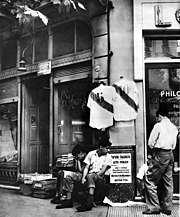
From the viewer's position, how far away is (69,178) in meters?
4.11

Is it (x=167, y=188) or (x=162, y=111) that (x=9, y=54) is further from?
(x=167, y=188)

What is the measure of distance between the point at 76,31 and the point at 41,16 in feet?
2.64

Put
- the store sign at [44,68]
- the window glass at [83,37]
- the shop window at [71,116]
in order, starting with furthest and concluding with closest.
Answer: the window glass at [83,37] < the store sign at [44,68] < the shop window at [71,116]

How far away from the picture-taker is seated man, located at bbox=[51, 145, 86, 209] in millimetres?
4074

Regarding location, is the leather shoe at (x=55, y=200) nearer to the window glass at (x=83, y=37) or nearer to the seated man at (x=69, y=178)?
the seated man at (x=69, y=178)

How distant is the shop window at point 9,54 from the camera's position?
4.01 m

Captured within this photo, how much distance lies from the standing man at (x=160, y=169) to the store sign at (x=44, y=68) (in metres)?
1.32

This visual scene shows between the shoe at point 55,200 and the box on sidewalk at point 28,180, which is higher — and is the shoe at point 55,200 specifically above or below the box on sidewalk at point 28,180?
below

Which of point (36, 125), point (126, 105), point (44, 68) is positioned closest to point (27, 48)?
point (44, 68)

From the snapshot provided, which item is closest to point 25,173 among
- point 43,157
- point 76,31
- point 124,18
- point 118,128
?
point 43,157

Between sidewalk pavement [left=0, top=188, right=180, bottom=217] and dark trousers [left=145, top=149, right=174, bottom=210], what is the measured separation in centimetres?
13

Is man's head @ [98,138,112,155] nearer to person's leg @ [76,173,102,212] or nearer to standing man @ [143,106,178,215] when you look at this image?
person's leg @ [76,173,102,212]

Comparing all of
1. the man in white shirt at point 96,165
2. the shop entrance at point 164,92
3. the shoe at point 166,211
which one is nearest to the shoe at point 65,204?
the man in white shirt at point 96,165

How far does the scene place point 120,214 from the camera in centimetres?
380
